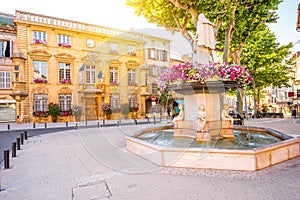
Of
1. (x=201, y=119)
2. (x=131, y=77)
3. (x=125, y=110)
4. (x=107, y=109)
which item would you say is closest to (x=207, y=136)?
(x=201, y=119)

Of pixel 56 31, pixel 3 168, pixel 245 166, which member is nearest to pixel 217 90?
pixel 245 166

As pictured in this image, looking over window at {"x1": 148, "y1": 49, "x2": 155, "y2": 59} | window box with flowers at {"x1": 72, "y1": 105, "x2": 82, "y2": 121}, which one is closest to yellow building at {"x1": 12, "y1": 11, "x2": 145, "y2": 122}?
window box with flowers at {"x1": 72, "y1": 105, "x2": 82, "y2": 121}

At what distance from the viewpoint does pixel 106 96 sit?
1111 inches

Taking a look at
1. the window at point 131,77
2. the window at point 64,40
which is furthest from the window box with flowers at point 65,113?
the window at point 131,77

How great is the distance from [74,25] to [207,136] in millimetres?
25661

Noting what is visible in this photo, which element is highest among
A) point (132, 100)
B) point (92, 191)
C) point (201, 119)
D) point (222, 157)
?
point (132, 100)

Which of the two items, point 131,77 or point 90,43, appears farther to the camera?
point 131,77

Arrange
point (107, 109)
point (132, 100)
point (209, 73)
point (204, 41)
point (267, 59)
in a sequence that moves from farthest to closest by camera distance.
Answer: point (132, 100) → point (107, 109) → point (267, 59) → point (204, 41) → point (209, 73)

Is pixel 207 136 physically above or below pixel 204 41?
below

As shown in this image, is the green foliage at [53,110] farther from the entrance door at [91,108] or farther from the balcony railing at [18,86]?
the entrance door at [91,108]

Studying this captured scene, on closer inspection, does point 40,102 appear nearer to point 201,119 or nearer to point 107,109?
point 107,109

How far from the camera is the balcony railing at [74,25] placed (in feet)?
77.5

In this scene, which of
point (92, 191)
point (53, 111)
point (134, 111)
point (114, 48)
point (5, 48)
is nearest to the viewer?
point (92, 191)

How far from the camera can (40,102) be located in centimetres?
2425
